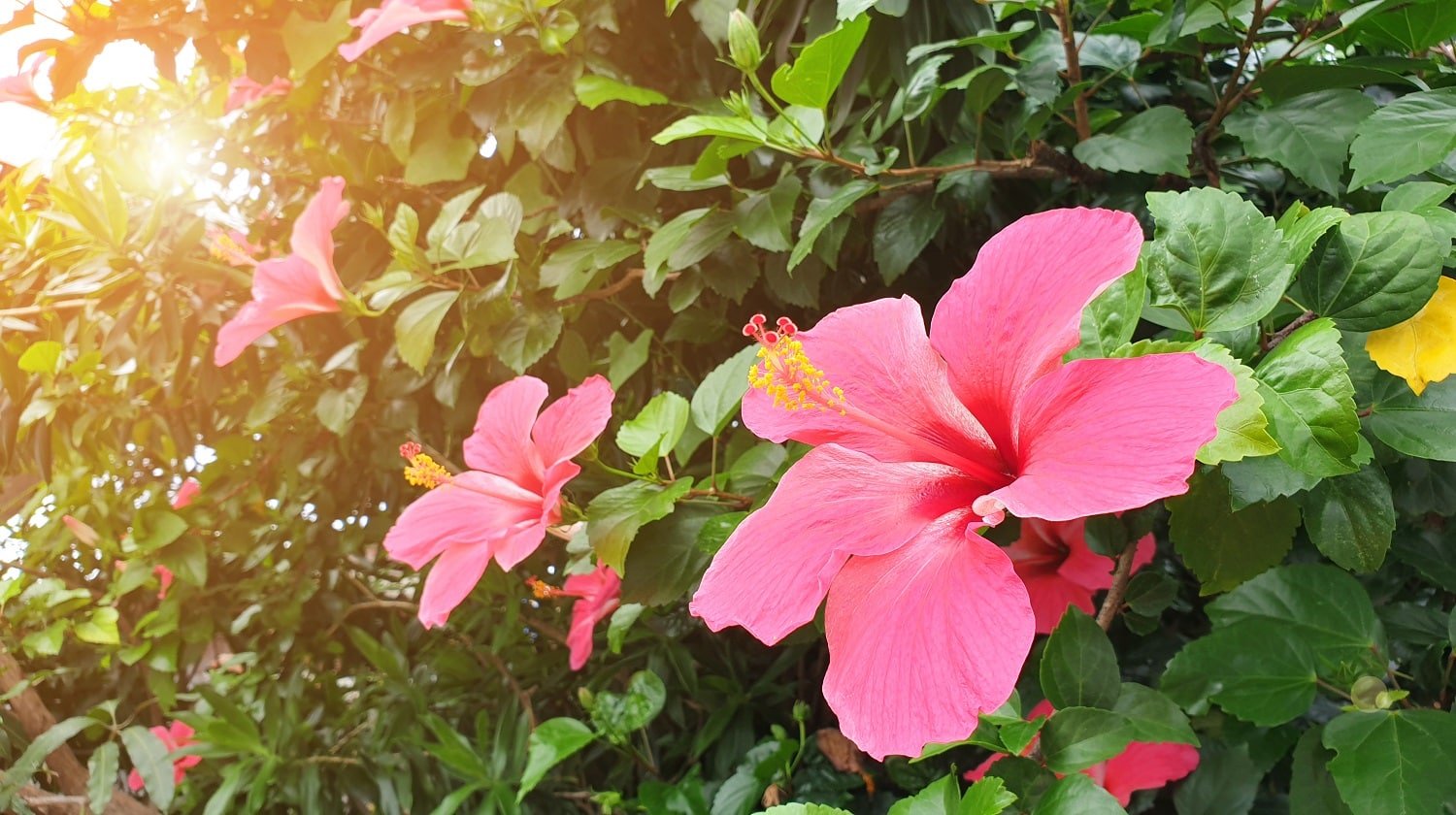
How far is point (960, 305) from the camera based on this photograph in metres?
0.44

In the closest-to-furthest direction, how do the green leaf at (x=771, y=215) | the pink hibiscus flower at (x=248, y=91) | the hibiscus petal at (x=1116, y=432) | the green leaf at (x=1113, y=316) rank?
the hibiscus petal at (x=1116, y=432), the green leaf at (x=1113, y=316), the green leaf at (x=771, y=215), the pink hibiscus flower at (x=248, y=91)

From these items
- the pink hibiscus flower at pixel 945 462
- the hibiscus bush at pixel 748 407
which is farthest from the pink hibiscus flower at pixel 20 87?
the pink hibiscus flower at pixel 945 462

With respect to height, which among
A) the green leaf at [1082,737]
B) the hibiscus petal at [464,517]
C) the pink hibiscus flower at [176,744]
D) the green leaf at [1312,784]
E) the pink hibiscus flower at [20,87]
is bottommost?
the pink hibiscus flower at [176,744]

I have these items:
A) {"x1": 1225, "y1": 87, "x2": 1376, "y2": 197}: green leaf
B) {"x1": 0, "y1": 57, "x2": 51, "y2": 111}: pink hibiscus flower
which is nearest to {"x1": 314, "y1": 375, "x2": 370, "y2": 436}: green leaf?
{"x1": 0, "y1": 57, "x2": 51, "y2": 111}: pink hibiscus flower

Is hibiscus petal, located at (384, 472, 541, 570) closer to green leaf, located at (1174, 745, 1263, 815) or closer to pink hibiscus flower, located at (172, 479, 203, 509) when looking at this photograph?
green leaf, located at (1174, 745, 1263, 815)

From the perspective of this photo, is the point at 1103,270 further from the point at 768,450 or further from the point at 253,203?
the point at 253,203

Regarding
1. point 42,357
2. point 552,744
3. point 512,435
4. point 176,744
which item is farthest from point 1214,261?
point 176,744

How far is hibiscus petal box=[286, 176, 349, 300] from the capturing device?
94 cm

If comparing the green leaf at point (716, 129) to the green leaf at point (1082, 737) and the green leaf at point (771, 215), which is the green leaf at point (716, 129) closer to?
the green leaf at point (771, 215)

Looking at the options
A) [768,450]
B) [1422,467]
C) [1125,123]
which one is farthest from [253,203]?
[1422,467]

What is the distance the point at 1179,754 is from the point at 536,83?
917mm

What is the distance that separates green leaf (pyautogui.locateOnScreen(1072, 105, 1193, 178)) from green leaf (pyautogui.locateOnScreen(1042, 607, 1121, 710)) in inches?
13.8

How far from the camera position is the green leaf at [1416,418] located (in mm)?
508

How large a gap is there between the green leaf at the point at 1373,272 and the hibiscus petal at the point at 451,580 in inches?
24.2
